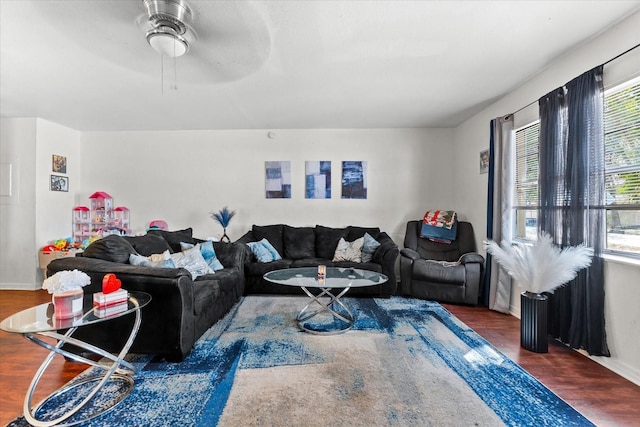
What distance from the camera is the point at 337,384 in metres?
1.99

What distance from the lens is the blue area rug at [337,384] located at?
1684mm

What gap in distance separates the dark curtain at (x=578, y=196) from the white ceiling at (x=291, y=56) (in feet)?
1.64

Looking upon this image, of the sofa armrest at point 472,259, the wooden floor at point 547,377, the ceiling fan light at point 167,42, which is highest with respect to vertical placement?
the ceiling fan light at point 167,42

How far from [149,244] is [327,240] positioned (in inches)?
96.1

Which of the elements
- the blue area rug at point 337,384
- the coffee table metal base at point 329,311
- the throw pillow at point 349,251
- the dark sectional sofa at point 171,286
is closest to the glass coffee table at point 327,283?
the coffee table metal base at point 329,311

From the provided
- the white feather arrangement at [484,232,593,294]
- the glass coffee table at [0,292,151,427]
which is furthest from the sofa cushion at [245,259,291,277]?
the white feather arrangement at [484,232,593,294]

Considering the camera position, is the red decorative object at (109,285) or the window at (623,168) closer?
the red decorative object at (109,285)

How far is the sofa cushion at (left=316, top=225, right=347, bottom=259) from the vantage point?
4.66 metres

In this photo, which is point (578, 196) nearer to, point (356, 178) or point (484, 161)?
point (484, 161)

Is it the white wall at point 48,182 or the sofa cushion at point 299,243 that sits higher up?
the white wall at point 48,182

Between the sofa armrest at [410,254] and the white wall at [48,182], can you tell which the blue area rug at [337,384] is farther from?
the white wall at [48,182]

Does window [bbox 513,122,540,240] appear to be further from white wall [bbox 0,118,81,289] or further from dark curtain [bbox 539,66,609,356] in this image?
white wall [bbox 0,118,81,289]

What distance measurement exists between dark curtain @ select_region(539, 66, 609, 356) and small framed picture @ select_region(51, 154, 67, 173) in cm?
659

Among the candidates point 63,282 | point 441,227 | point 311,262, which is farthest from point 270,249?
point 63,282
